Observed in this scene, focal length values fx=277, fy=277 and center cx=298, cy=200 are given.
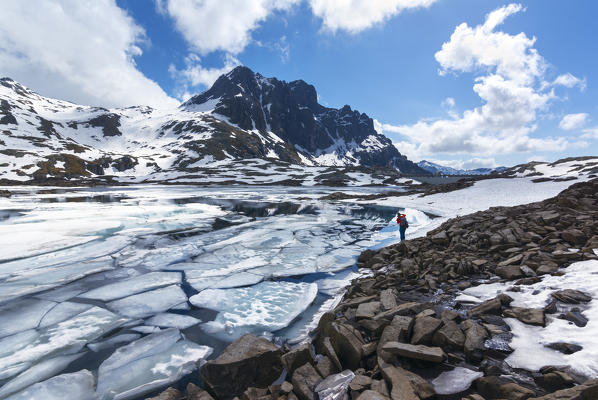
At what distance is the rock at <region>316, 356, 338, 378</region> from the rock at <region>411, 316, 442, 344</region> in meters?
1.37

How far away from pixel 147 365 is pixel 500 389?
582cm

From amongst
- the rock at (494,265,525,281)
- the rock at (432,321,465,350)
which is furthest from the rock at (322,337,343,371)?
the rock at (494,265,525,281)

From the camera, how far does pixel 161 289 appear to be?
8930 millimetres

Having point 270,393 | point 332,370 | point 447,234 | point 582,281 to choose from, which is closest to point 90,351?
point 270,393

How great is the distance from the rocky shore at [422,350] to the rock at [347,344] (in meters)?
0.02

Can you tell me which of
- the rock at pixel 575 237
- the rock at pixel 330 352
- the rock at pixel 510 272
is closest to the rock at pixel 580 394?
the rock at pixel 330 352

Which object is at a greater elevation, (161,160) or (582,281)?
(161,160)

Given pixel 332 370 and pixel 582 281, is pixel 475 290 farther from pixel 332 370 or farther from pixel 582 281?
pixel 332 370

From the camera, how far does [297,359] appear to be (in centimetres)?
471

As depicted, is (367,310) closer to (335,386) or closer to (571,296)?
(335,386)

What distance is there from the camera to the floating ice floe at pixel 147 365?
4801 millimetres

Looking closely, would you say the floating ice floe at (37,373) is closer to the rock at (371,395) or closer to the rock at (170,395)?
the rock at (170,395)

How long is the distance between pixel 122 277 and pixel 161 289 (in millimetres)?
2160

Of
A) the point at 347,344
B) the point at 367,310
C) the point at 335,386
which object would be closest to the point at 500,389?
the point at 335,386
